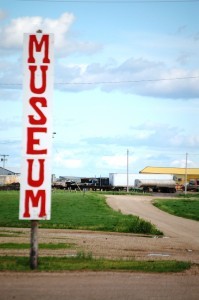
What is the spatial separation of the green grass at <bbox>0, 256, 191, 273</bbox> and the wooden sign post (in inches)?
19.1

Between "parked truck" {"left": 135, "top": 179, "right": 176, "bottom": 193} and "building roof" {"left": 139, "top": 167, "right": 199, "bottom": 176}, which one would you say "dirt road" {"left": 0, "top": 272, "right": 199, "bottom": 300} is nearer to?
"parked truck" {"left": 135, "top": 179, "right": 176, "bottom": 193}

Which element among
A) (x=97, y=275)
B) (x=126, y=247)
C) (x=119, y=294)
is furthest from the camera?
(x=126, y=247)

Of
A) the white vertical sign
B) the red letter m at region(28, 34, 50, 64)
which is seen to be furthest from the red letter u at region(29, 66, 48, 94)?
the red letter m at region(28, 34, 50, 64)

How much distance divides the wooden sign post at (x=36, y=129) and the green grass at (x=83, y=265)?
49 cm

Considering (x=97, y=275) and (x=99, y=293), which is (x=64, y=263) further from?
(x=99, y=293)

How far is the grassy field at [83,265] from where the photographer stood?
35.0 ft

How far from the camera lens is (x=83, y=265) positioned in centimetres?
1112

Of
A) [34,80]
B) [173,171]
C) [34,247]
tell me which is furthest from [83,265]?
[173,171]

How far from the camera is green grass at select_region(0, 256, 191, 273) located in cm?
1066

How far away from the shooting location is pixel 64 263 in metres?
11.3

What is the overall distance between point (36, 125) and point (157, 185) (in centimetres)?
9676

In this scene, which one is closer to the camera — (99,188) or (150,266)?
(150,266)

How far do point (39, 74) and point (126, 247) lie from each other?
8466mm

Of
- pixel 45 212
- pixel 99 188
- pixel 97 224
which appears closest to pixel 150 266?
pixel 45 212
